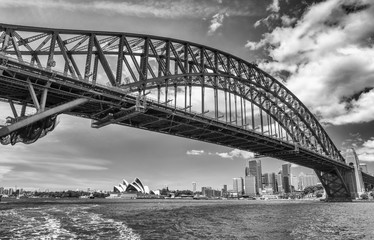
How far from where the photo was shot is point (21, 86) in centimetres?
2955

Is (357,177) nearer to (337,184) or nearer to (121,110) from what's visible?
(337,184)

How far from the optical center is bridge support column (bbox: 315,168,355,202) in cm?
9925

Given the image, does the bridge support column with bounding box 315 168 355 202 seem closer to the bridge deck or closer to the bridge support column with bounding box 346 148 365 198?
the bridge support column with bounding box 346 148 365 198

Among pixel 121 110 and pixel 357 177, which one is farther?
pixel 357 177

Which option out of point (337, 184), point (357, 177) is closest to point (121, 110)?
point (337, 184)

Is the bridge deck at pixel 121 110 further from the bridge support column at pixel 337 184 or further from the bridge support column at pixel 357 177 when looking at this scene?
the bridge support column at pixel 357 177

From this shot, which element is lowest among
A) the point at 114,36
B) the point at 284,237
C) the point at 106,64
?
the point at 284,237

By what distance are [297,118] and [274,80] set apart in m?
16.3

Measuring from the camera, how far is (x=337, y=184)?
104 metres

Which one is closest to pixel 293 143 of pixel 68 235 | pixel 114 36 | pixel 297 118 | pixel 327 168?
pixel 297 118

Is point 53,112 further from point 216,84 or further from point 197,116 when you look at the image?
point 216,84

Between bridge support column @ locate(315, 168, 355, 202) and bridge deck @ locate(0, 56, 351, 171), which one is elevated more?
bridge deck @ locate(0, 56, 351, 171)

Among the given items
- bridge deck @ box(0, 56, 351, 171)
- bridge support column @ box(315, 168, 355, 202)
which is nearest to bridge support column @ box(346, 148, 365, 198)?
bridge support column @ box(315, 168, 355, 202)

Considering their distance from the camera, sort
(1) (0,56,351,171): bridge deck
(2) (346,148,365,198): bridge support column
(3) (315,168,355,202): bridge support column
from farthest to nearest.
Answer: (2) (346,148,365,198): bridge support column, (3) (315,168,355,202): bridge support column, (1) (0,56,351,171): bridge deck
